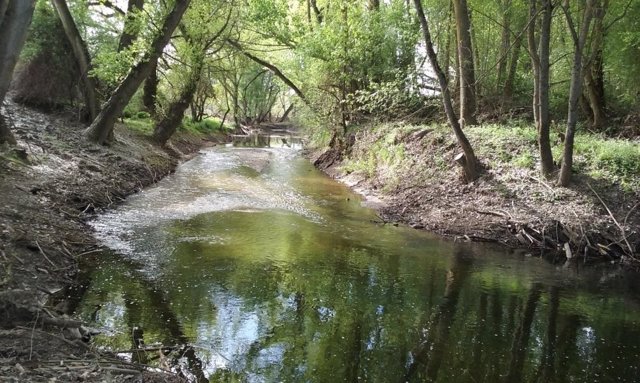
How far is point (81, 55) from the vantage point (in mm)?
15836

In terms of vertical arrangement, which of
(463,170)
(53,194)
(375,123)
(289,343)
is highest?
(375,123)

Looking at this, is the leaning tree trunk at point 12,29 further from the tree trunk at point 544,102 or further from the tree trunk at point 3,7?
the tree trunk at point 544,102

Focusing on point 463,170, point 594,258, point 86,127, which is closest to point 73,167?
point 86,127

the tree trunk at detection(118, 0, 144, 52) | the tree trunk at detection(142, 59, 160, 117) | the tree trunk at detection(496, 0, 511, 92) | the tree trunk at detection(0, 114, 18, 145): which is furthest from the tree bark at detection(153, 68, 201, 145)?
the tree trunk at detection(496, 0, 511, 92)

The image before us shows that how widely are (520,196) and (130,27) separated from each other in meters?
12.2

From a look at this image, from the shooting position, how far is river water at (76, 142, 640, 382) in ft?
18.5

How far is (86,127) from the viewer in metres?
16.2

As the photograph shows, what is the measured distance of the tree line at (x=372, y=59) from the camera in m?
13.4

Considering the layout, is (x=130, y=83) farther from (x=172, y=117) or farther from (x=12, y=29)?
(x=12, y=29)

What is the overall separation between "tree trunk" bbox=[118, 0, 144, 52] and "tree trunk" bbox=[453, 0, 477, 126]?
9866mm

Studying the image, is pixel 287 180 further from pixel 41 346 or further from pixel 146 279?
pixel 41 346

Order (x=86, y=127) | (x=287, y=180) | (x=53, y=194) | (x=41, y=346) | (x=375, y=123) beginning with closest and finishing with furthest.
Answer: (x=41, y=346)
(x=53, y=194)
(x=86, y=127)
(x=287, y=180)
(x=375, y=123)

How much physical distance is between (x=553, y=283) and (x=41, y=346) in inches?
316

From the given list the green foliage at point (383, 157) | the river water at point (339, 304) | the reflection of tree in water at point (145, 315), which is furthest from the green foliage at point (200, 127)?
the reflection of tree in water at point (145, 315)
